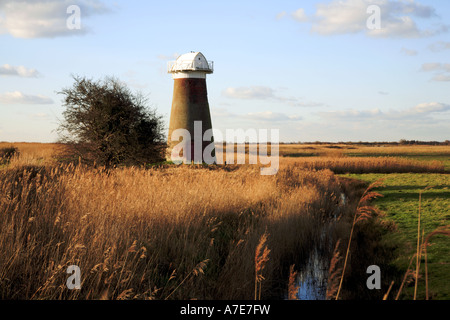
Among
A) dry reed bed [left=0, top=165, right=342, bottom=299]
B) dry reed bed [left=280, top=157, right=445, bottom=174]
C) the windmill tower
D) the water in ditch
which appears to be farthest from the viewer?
dry reed bed [left=280, top=157, right=445, bottom=174]

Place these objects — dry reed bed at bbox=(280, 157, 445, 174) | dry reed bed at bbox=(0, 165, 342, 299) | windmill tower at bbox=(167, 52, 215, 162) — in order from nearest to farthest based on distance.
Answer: dry reed bed at bbox=(0, 165, 342, 299) → windmill tower at bbox=(167, 52, 215, 162) → dry reed bed at bbox=(280, 157, 445, 174)

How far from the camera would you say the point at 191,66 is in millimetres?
25438

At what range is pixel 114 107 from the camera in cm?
1856

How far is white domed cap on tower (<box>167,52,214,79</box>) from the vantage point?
2552 cm

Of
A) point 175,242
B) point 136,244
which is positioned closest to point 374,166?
point 175,242

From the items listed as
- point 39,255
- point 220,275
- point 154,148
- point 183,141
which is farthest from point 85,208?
point 183,141

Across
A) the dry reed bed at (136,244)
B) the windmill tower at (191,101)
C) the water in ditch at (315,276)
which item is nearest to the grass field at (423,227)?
the water in ditch at (315,276)

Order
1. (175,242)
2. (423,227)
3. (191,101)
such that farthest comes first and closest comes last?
(191,101)
(423,227)
(175,242)

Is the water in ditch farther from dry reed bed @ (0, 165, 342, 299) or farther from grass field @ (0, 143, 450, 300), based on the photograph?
dry reed bed @ (0, 165, 342, 299)

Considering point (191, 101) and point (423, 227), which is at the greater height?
point (191, 101)

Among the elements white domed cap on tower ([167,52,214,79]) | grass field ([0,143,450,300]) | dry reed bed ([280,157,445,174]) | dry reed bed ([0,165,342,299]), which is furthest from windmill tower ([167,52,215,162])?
dry reed bed ([0,165,342,299])

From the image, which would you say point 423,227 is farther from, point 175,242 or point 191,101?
point 191,101

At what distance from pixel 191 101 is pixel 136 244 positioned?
2022 cm
